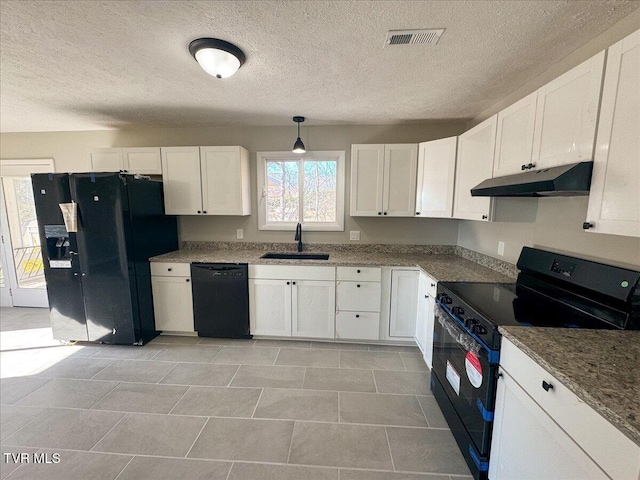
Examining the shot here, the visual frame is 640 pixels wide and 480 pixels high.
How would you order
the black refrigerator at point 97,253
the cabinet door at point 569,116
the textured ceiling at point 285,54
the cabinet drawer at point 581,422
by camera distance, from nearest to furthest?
1. the cabinet drawer at point 581,422
2. the cabinet door at point 569,116
3. the textured ceiling at point 285,54
4. the black refrigerator at point 97,253

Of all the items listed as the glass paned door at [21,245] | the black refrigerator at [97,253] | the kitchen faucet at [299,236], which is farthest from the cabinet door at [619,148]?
the glass paned door at [21,245]

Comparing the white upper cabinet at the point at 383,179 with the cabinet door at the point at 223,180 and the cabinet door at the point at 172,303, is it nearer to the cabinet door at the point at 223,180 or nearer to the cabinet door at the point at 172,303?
the cabinet door at the point at 223,180

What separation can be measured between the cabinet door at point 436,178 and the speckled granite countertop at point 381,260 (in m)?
0.51

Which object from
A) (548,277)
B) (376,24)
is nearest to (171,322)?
(376,24)

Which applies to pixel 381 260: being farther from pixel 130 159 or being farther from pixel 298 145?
pixel 130 159

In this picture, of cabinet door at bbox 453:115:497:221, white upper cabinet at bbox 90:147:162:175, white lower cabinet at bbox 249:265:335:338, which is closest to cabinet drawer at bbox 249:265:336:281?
white lower cabinet at bbox 249:265:335:338

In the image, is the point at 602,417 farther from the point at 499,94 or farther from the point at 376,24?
the point at 499,94

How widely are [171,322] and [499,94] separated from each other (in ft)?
12.9

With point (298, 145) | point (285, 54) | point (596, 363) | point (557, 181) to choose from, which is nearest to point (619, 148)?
point (557, 181)

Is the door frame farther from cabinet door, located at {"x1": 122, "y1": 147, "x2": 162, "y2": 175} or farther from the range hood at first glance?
the range hood

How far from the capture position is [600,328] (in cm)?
119

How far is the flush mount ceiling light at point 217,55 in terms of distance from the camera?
1.48m

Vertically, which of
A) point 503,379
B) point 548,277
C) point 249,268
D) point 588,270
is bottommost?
point 503,379

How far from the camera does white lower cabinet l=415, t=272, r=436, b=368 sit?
7.10ft
